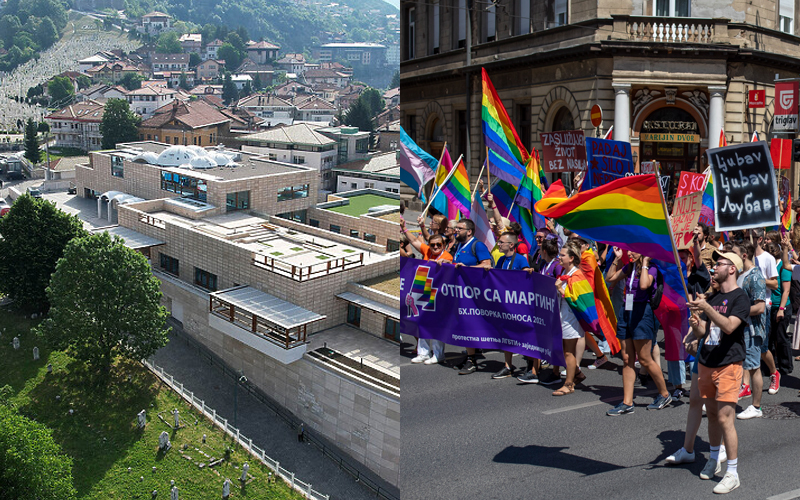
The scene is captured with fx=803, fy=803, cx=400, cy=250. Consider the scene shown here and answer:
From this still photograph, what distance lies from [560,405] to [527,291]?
2144 millimetres

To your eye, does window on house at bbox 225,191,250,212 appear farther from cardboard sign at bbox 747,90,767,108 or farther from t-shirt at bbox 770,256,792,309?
t-shirt at bbox 770,256,792,309

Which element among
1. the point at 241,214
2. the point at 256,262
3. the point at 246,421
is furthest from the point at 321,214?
the point at 246,421

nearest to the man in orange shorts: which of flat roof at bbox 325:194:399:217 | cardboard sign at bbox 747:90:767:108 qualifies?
cardboard sign at bbox 747:90:767:108

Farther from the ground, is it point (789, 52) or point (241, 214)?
point (789, 52)

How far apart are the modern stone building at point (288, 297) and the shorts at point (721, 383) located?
23.0m

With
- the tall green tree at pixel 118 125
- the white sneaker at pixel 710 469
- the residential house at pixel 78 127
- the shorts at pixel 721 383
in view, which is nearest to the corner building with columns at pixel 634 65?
the shorts at pixel 721 383

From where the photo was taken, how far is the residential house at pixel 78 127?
17750 centimetres

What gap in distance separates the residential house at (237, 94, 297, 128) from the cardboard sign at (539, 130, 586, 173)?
14981 centimetres

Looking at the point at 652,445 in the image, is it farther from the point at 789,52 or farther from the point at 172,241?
the point at 172,241

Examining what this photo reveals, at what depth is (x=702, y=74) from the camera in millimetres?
29891

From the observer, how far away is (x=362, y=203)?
66375 mm

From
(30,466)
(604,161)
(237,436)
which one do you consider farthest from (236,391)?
(604,161)

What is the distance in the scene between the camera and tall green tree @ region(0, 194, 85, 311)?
53969mm

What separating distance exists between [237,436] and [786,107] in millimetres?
28097
